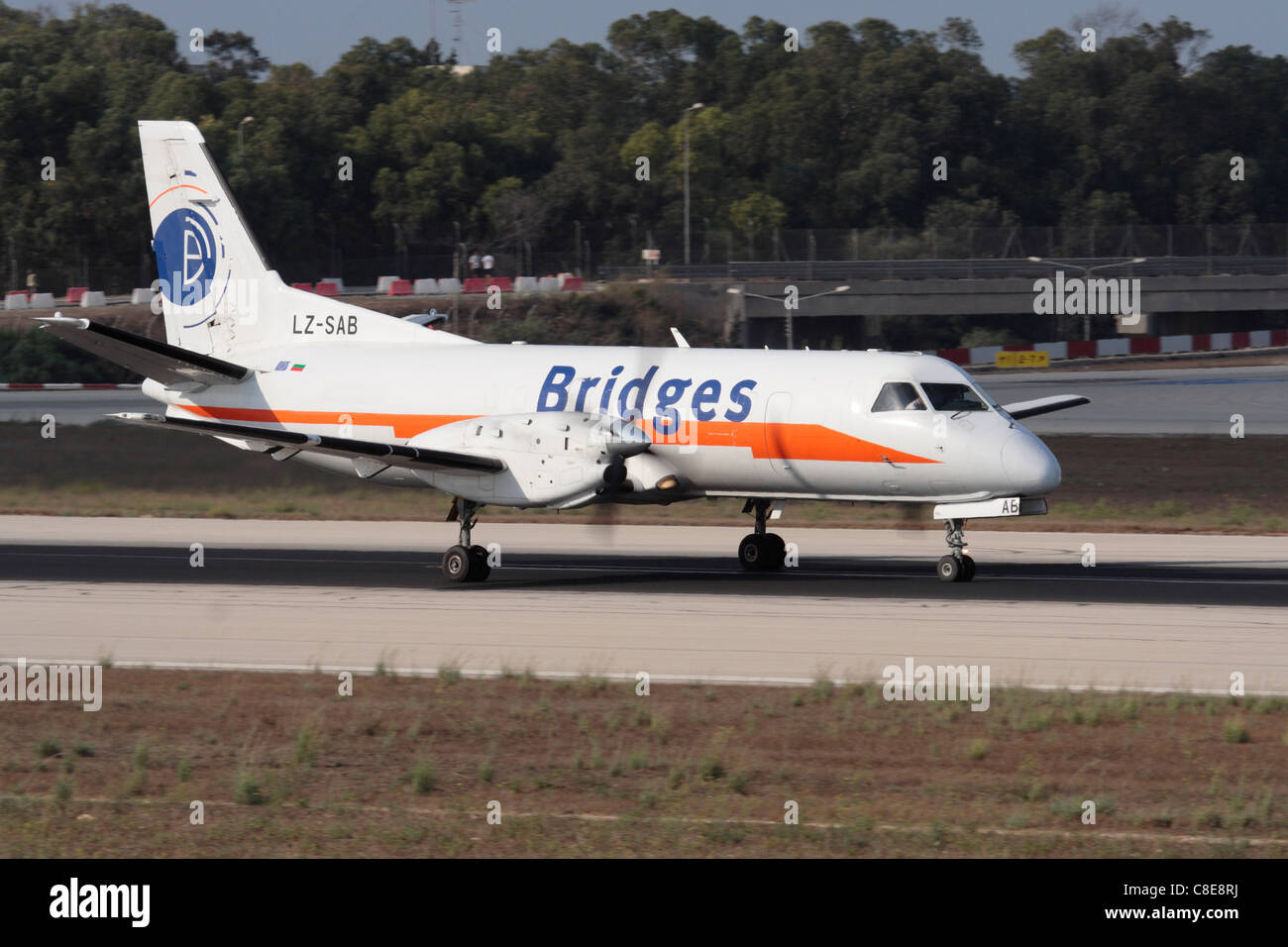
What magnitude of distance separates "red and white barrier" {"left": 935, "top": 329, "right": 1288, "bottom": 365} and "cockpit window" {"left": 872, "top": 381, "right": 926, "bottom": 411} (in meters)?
56.6

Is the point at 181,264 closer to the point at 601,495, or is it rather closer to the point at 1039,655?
the point at 601,495

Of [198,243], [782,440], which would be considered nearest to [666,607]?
[782,440]

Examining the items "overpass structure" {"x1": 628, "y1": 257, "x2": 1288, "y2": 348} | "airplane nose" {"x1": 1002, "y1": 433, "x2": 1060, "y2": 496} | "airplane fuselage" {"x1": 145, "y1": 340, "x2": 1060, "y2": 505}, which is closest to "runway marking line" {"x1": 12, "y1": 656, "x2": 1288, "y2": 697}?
"airplane nose" {"x1": 1002, "y1": 433, "x2": 1060, "y2": 496}

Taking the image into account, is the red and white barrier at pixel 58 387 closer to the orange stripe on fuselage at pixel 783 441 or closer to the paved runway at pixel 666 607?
the paved runway at pixel 666 607

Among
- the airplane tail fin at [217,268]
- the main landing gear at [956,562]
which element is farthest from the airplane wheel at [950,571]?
the airplane tail fin at [217,268]

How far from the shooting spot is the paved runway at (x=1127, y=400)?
56.2 metres

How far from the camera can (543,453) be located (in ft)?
78.1

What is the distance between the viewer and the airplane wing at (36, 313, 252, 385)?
77.3 feet

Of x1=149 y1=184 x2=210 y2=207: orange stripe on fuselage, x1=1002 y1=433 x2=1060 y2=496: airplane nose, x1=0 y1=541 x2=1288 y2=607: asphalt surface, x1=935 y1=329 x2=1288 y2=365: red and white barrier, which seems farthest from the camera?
x1=935 y1=329 x2=1288 y2=365: red and white barrier

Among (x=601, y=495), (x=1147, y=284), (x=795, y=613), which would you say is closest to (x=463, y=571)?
(x=601, y=495)

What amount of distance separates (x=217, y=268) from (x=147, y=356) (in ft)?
10.0

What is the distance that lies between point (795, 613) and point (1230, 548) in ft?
39.8

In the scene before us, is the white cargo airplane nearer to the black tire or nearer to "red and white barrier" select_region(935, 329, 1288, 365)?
the black tire

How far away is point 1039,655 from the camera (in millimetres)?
17906
